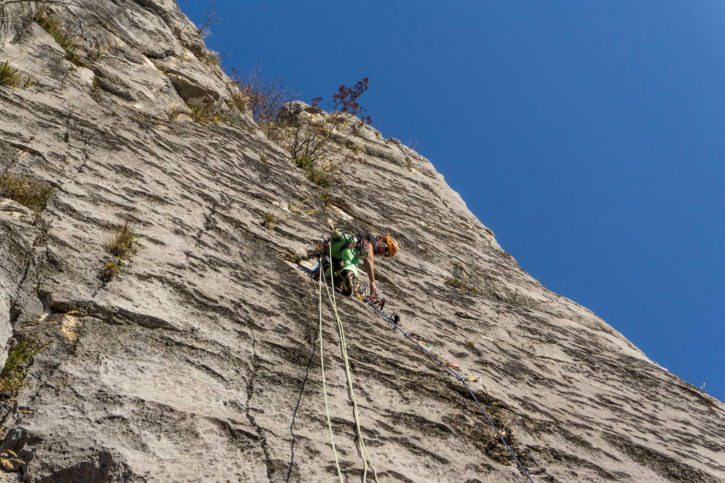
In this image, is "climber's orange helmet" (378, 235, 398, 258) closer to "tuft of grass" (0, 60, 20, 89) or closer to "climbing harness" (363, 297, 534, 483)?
"climbing harness" (363, 297, 534, 483)

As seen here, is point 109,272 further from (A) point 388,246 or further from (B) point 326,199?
(B) point 326,199

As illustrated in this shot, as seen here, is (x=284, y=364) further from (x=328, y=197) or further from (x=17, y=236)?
(x=328, y=197)

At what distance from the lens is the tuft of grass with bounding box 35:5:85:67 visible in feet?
24.0

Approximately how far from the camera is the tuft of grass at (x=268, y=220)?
712 cm

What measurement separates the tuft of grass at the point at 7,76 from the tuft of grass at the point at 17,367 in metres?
3.82

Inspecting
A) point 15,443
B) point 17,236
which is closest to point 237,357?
point 15,443

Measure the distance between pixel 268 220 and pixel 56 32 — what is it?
14.1 ft

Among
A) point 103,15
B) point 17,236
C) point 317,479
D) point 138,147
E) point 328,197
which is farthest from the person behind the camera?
point 328,197

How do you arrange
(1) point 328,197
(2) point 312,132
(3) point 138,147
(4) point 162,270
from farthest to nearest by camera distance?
(2) point 312,132
(1) point 328,197
(3) point 138,147
(4) point 162,270

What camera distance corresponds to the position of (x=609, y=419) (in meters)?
6.74

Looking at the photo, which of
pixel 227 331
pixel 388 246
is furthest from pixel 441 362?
pixel 227 331

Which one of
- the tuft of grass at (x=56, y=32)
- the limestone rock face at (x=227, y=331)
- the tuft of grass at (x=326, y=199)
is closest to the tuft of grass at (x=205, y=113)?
the limestone rock face at (x=227, y=331)

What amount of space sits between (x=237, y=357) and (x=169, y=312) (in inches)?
28.7

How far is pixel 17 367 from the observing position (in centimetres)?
336
